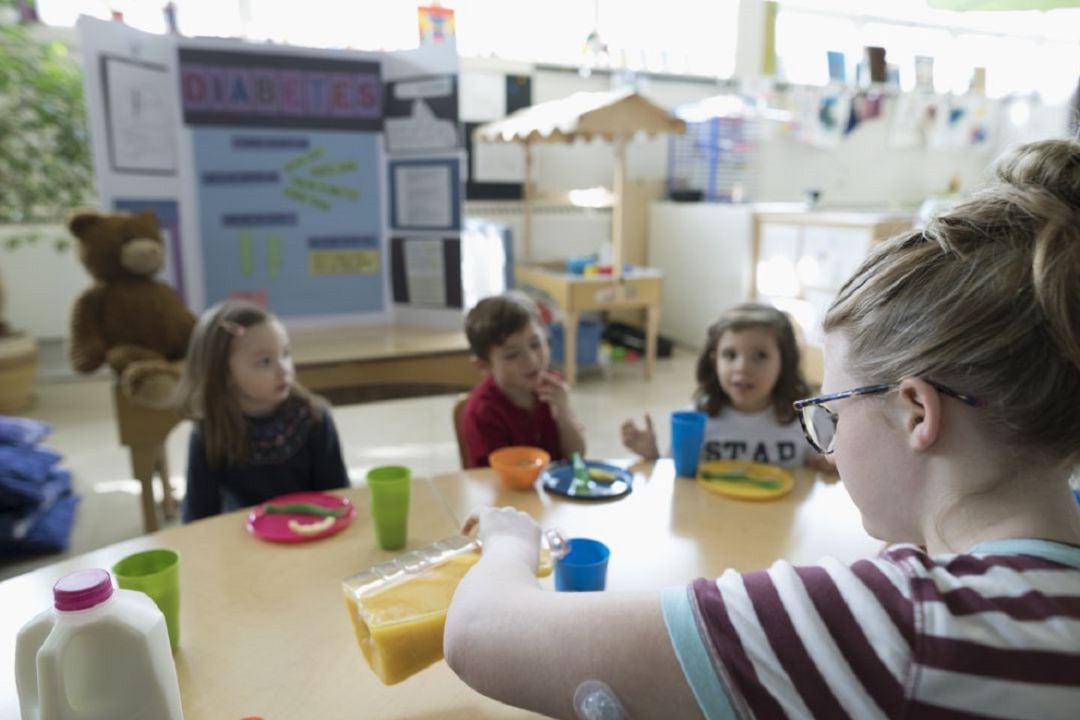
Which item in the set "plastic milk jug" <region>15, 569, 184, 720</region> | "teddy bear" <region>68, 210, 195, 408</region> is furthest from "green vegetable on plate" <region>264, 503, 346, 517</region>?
"teddy bear" <region>68, 210, 195, 408</region>

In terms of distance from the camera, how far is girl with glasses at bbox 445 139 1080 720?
0.46 m

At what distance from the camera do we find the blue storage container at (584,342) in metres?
4.51

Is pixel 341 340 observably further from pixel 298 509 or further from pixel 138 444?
pixel 298 509

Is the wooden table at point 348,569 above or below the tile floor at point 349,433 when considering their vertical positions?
above

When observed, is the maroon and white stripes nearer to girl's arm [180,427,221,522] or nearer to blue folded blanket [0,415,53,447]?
girl's arm [180,427,221,522]

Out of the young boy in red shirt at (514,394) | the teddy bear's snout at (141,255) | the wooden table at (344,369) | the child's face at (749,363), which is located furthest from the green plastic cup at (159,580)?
the teddy bear's snout at (141,255)

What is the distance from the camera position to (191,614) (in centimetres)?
93

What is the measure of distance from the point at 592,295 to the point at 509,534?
348cm

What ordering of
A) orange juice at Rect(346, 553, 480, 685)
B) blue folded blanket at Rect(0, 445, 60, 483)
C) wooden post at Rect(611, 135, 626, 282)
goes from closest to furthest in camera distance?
orange juice at Rect(346, 553, 480, 685)
blue folded blanket at Rect(0, 445, 60, 483)
wooden post at Rect(611, 135, 626, 282)

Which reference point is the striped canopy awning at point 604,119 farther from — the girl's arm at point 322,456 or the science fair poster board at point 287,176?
the girl's arm at point 322,456

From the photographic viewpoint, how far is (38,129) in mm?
3680

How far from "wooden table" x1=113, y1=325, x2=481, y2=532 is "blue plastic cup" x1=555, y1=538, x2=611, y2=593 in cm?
147

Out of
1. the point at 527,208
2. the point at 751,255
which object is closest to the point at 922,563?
the point at 751,255

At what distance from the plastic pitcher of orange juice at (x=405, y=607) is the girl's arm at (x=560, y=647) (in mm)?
94
